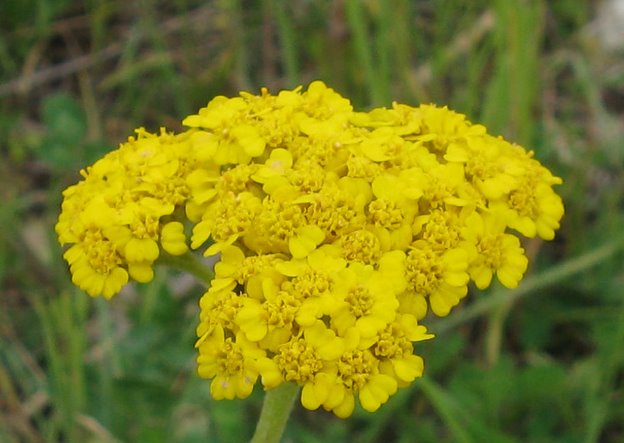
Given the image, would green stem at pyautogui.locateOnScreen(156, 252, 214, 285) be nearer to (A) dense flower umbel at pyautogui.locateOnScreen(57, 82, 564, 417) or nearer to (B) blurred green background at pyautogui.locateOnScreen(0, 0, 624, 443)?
(A) dense flower umbel at pyautogui.locateOnScreen(57, 82, 564, 417)

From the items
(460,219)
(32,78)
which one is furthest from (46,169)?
(460,219)

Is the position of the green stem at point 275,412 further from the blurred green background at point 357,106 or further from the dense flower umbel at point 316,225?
the blurred green background at point 357,106

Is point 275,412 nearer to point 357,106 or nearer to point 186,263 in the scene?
point 186,263

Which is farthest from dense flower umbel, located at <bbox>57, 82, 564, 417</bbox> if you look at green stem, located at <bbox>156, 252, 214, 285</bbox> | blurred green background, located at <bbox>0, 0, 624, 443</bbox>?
blurred green background, located at <bbox>0, 0, 624, 443</bbox>

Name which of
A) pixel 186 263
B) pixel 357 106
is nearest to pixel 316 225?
pixel 186 263

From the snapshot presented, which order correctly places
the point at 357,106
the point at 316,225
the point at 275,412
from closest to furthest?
the point at 316,225, the point at 275,412, the point at 357,106

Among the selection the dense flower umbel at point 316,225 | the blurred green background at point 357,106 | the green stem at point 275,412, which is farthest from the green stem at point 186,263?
the blurred green background at point 357,106
